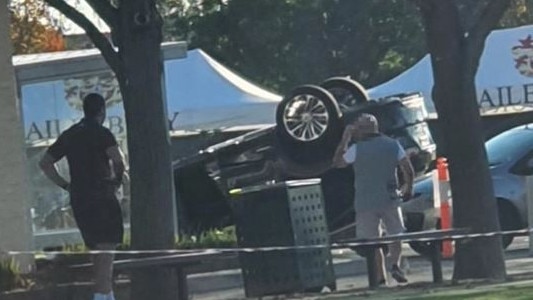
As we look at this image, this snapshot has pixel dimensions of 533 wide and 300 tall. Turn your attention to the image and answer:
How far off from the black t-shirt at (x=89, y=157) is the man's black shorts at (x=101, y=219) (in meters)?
0.10

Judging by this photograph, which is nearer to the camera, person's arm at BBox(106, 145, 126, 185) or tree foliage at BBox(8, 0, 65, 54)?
person's arm at BBox(106, 145, 126, 185)

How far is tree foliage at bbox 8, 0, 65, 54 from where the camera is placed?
2710 centimetres

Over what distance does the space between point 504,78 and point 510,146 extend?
914cm

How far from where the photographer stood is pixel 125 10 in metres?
13.2

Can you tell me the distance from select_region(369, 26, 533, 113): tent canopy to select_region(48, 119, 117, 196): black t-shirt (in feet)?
57.3

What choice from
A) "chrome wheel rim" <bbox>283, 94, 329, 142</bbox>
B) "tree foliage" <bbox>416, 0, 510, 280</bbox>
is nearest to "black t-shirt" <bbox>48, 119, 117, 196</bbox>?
"tree foliage" <bbox>416, 0, 510, 280</bbox>

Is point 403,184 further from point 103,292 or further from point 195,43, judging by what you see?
point 195,43

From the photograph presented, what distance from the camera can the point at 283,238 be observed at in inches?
554

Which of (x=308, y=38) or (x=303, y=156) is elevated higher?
(x=308, y=38)

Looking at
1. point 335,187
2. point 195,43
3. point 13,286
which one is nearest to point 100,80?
point 335,187

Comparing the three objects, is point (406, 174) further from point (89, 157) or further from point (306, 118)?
point (306, 118)

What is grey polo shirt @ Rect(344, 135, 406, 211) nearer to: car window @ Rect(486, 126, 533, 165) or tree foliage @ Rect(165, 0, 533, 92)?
car window @ Rect(486, 126, 533, 165)

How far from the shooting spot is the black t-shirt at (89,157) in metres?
11.9

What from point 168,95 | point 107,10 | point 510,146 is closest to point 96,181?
point 107,10
